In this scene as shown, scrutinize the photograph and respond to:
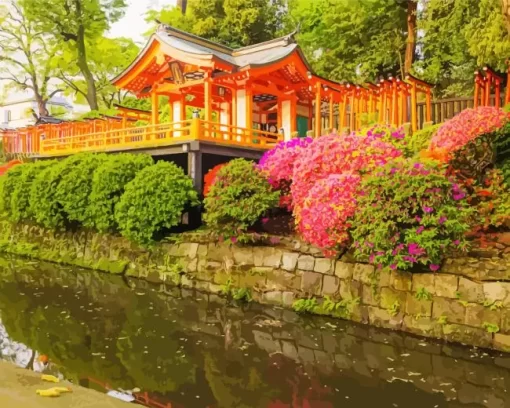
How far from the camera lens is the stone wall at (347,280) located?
6966 millimetres

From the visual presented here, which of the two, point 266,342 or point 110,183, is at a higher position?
point 110,183

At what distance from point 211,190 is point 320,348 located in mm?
4621

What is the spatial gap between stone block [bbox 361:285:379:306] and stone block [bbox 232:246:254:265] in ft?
8.55

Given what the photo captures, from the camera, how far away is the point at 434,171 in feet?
25.5

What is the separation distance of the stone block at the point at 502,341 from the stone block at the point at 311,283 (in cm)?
305

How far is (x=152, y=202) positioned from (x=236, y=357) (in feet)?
18.7

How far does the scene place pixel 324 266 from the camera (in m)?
8.82

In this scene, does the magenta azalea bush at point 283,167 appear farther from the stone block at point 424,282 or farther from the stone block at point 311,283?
the stone block at point 424,282

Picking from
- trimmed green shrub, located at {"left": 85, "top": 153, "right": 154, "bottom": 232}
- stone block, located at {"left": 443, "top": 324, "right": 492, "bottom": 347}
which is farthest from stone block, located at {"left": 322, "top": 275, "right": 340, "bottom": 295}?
trimmed green shrub, located at {"left": 85, "top": 153, "right": 154, "bottom": 232}

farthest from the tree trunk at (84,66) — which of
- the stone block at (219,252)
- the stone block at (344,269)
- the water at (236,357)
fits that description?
the stone block at (344,269)

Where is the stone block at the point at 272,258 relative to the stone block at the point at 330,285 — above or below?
above

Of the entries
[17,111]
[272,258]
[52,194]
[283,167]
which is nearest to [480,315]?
[272,258]

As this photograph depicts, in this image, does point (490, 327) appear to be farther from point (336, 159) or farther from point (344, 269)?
point (336, 159)

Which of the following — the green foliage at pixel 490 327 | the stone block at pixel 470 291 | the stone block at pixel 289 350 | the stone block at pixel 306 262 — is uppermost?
the stone block at pixel 306 262
